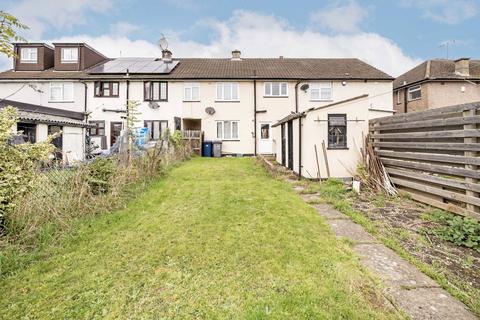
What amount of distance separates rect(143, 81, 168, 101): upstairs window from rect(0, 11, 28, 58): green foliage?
646 inches

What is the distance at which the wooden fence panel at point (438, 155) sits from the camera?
15.4 feet

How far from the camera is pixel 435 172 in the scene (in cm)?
561

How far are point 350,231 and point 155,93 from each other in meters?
18.0

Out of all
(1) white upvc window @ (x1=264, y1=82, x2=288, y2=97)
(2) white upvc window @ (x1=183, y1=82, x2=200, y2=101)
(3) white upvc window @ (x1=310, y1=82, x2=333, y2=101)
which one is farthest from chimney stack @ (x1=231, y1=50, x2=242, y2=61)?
(3) white upvc window @ (x1=310, y1=82, x2=333, y2=101)

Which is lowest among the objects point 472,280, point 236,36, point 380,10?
point 472,280

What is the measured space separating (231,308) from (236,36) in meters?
26.2

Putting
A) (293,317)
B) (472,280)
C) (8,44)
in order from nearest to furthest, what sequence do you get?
(293,317) → (472,280) → (8,44)

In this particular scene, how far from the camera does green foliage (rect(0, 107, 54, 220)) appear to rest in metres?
3.22

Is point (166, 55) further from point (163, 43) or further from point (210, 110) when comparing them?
point (210, 110)

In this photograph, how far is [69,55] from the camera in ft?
66.6

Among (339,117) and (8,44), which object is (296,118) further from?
(8,44)

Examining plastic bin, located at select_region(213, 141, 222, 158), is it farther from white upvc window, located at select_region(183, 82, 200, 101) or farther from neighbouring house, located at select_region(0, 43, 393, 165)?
white upvc window, located at select_region(183, 82, 200, 101)

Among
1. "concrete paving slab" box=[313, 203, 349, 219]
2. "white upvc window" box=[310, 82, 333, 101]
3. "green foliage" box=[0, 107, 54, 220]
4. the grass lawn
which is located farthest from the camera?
"white upvc window" box=[310, 82, 333, 101]

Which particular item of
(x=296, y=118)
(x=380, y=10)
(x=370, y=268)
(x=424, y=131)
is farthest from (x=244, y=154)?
(x=370, y=268)
